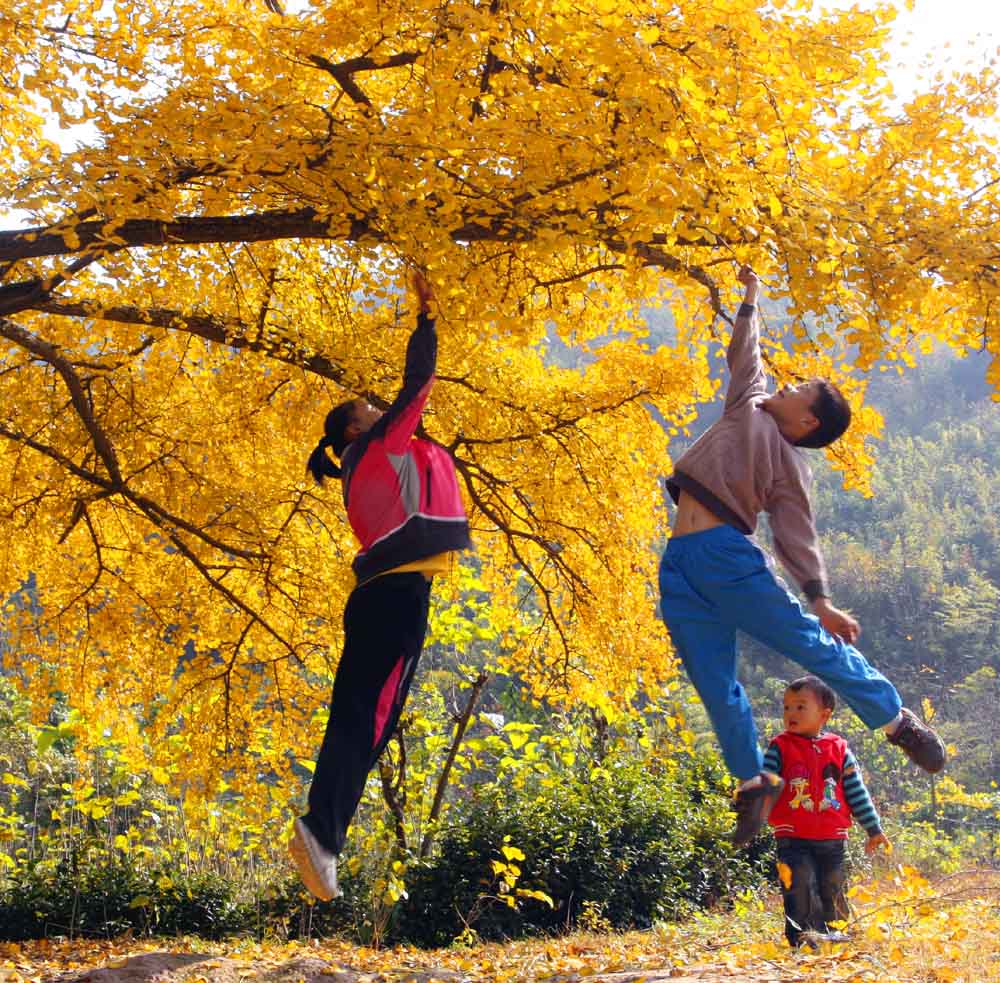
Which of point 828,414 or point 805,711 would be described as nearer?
point 828,414

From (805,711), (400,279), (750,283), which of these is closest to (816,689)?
(805,711)

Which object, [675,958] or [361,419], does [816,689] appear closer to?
[675,958]

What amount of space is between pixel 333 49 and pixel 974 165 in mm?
3229

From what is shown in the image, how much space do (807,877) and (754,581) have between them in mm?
1806

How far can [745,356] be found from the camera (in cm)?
405

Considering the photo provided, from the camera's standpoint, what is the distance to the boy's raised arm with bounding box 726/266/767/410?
4.02 meters

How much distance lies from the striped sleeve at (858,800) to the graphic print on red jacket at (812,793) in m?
0.03

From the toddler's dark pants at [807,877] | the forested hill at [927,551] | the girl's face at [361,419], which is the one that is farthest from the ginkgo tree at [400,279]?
the forested hill at [927,551]

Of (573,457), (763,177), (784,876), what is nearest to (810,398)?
(763,177)

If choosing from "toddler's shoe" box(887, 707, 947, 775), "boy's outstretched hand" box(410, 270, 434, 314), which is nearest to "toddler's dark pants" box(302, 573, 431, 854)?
"boy's outstretched hand" box(410, 270, 434, 314)

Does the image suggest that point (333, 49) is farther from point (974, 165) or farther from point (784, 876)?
point (784, 876)

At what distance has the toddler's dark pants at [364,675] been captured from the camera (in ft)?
12.3

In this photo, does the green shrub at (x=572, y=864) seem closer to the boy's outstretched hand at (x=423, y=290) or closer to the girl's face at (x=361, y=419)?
the girl's face at (x=361, y=419)

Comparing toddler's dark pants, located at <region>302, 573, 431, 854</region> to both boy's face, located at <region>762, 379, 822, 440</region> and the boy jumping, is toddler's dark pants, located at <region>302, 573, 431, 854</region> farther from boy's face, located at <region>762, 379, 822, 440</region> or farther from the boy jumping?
boy's face, located at <region>762, 379, 822, 440</region>
